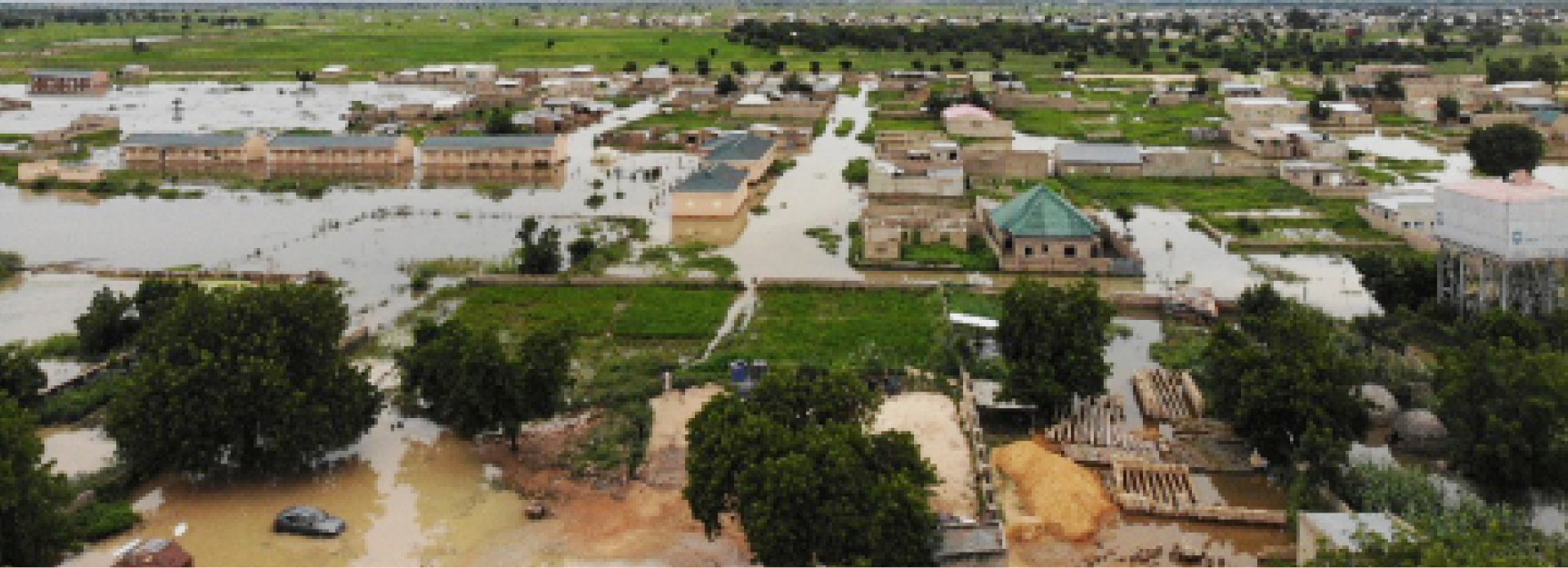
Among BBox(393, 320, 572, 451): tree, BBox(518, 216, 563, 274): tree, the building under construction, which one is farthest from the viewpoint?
BBox(518, 216, 563, 274): tree

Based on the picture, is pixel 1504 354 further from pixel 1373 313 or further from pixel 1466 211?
pixel 1373 313

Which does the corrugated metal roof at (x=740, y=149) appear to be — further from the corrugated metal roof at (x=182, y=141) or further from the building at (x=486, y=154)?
the corrugated metal roof at (x=182, y=141)

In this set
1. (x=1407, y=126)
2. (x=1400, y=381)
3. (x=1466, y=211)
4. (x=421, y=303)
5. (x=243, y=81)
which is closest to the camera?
(x=1400, y=381)

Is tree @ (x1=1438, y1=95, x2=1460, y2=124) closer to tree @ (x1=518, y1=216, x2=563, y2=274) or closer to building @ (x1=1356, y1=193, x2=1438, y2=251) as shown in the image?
building @ (x1=1356, y1=193, x2=1438, y2=251)

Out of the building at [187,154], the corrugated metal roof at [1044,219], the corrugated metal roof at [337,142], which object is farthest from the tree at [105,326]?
the building at [187,154]

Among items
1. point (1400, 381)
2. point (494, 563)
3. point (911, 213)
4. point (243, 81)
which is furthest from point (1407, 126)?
point (243, 81)

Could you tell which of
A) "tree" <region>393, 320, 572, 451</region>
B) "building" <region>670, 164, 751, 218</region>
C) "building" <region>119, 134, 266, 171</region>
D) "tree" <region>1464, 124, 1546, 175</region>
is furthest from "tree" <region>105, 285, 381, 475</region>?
"tree" <region>1464, 124, 1546, 175</region>

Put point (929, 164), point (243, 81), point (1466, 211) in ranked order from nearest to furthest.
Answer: point (1466, 211) → point (929, 164) → point (243, 81)
